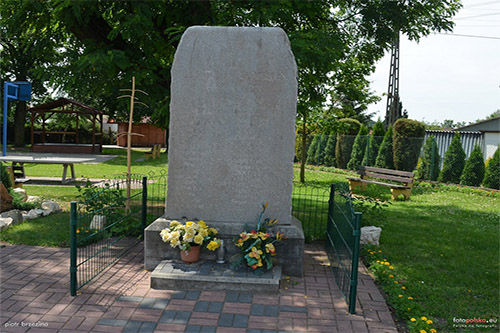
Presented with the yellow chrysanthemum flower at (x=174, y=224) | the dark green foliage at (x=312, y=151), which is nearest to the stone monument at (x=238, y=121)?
the yellow chrysanthemum flower at (x=174, y=224)

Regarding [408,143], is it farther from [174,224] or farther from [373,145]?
[174,224]

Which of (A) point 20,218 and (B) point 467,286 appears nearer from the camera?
(B) point 467,286

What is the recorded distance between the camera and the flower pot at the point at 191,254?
5.57 m

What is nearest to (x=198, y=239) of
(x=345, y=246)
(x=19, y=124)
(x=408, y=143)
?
(x=345, y=246)

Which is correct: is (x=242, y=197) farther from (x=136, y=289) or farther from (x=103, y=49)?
(x=103, y=49)

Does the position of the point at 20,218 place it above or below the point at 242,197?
below

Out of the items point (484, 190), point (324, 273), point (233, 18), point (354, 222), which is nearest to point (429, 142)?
point (484, 190)

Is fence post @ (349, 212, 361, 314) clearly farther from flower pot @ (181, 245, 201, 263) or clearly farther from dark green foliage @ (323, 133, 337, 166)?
dark green foliage @ (323, 133, 337, 166)

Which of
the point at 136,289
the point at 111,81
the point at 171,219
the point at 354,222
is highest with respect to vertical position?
the point at 111,81

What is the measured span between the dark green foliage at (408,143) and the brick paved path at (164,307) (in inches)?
532

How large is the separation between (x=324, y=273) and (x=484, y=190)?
38.1 ft

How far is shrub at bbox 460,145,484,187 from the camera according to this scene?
52.1 ft

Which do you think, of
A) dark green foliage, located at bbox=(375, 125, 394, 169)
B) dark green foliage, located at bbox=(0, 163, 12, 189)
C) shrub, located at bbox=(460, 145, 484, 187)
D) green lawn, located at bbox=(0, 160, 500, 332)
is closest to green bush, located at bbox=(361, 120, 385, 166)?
dark green foliage, located at bbox=(375, 125, 394, 169)

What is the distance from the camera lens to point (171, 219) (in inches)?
235
